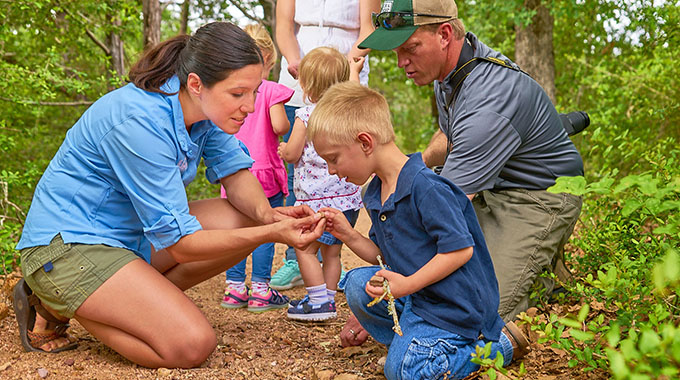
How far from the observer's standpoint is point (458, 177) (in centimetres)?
297

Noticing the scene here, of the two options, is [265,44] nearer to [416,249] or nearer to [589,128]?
[416,249]

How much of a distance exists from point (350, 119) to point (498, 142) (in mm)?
905

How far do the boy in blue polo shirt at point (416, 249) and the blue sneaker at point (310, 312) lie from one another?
858mm

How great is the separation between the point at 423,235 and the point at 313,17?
223 centimetres

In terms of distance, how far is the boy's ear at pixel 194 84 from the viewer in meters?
2.74

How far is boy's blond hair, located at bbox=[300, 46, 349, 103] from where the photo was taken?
356cm

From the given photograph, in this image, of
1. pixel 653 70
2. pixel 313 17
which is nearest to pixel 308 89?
pixel 313 17

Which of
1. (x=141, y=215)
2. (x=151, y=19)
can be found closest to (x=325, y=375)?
(x=141, y=215)

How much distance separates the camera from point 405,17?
9.91 ft

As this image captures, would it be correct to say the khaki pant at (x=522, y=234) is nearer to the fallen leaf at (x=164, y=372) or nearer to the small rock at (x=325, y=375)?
the small rock at (x=325, y=375)

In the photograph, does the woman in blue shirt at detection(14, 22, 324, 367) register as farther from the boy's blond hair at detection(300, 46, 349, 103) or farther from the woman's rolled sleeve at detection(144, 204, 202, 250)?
the boy's blond hair at detection(300, 46, 349, 103)

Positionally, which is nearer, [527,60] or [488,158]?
[488,158]

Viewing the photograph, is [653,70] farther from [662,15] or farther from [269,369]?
[269,369]

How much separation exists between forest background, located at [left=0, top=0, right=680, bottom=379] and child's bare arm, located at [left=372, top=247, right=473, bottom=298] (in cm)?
34
